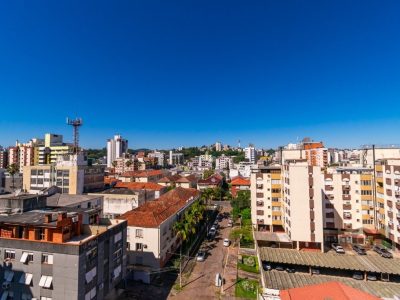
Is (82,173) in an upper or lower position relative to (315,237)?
upper

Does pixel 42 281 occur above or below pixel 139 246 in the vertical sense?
above

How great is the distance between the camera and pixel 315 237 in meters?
53.8

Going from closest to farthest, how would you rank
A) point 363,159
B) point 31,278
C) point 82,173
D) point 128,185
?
1. point 31,278
2. point 363,159
3. point 82,173
4. point 128,185

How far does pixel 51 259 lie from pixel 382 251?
190ft

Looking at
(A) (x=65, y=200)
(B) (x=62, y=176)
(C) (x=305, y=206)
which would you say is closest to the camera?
(C) (x=305, y=206)

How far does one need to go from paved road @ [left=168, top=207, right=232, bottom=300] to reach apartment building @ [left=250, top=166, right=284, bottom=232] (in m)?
11.5

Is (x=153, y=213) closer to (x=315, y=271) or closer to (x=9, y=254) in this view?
(x=9, y=254)

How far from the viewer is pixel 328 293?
86.7 feet

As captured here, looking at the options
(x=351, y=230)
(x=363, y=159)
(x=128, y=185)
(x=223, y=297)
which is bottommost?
(x=223, y=297)

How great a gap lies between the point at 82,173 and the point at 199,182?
2274 inches

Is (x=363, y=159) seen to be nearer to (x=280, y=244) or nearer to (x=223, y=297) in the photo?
(x=280, y=244)

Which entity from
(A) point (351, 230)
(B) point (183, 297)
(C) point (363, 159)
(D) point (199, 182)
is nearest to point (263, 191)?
(A) point (351, 230)

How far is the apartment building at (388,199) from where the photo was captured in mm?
52375

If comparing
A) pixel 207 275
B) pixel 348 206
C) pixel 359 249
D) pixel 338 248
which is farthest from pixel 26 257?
pixel 348 206
